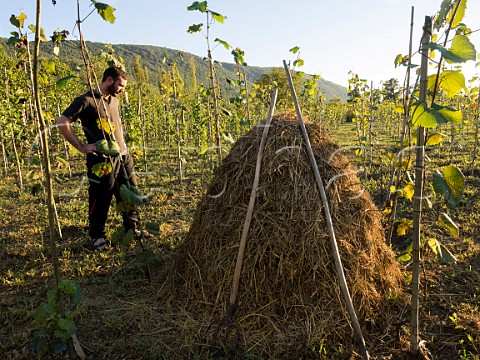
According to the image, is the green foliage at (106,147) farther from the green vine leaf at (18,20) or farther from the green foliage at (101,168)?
the green vine leaf at (18,20)

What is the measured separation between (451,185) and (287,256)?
1302 millimetres

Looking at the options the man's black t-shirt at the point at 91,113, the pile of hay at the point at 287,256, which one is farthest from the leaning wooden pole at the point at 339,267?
the man's black t-shirt at the point at 91,113

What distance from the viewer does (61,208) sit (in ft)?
21.2

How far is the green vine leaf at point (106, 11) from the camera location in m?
2.37

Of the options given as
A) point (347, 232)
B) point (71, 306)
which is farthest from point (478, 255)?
point (71, 306)

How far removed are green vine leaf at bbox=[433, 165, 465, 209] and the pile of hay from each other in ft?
3.05

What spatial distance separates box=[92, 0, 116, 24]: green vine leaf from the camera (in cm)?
237

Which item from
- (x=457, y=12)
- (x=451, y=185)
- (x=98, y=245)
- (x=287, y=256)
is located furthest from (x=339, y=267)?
(x=98, y=245)

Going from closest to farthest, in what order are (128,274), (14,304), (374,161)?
(14,304) → (128,274) → (374,161)

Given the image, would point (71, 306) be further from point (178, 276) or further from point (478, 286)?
point (478, 286)

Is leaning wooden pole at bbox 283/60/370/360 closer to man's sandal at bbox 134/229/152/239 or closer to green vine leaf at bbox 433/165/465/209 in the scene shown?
green vine leaf at bbox 433/165/465/209

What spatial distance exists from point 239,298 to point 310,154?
1.37 metres

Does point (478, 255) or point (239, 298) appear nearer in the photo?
point (239, 298)

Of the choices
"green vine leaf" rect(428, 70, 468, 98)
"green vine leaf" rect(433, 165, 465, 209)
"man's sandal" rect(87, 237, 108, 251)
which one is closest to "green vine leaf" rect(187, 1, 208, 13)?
"green vine leaf" rect(428, 70, 468, 98)
